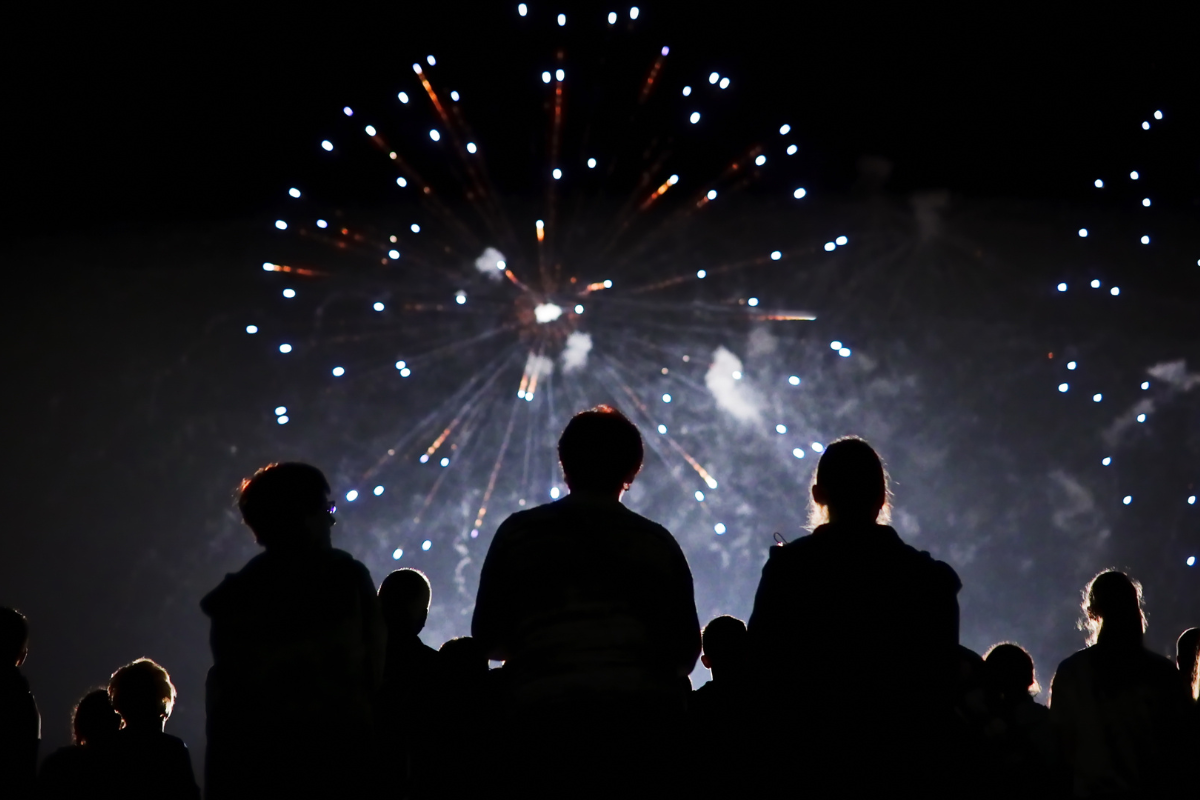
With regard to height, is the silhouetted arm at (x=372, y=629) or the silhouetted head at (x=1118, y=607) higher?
the silhouetted head at (x=1118, y=607)

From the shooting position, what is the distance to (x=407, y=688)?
297 centimetres

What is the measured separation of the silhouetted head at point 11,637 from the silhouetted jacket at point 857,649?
2.34m

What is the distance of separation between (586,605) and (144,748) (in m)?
1.90

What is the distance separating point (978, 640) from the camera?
11.3 meters

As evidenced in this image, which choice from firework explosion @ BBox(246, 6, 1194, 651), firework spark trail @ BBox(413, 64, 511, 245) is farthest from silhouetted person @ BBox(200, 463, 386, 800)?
firework explosion @ BBox(246, 6, 1194, 651)

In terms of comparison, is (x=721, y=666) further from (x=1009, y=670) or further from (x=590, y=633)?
(x=590, y=633)

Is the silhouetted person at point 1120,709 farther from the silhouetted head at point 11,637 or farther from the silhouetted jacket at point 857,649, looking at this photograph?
the silhouetted head at point 11,637

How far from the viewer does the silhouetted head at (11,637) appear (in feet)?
10.4

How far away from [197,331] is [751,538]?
649 cm

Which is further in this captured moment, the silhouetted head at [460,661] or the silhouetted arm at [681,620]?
the silhouetted head at [460,661]

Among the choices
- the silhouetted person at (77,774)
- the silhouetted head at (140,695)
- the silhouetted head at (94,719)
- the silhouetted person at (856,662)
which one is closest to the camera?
the silhouetted person at (856,662)

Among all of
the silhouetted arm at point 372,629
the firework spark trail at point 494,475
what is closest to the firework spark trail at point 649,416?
the firework spark trail at point 494,475

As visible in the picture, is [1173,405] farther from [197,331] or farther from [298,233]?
[197,331]

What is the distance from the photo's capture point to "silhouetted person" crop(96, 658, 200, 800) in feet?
10.3
